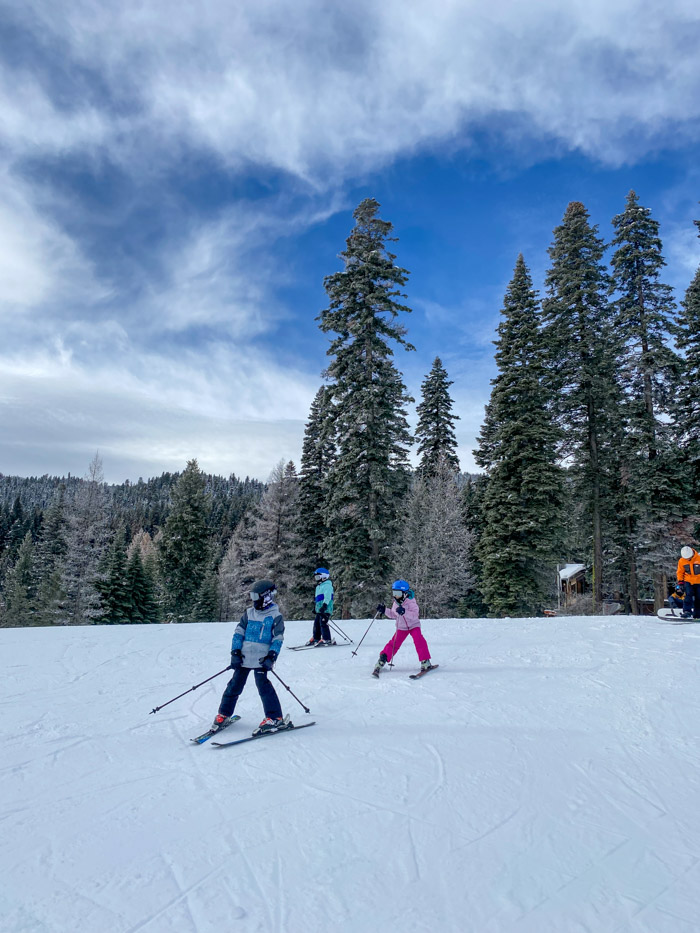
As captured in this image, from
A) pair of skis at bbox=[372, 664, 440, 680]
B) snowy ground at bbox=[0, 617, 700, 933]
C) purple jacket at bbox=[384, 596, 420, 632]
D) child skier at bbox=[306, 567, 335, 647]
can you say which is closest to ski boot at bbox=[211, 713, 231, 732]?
snowy ground at bbox=[0, 617, 700, 933]

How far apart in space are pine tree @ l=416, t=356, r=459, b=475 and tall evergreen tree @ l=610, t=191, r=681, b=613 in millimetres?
13710

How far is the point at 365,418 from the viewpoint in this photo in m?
17.9

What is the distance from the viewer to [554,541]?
19.0 m

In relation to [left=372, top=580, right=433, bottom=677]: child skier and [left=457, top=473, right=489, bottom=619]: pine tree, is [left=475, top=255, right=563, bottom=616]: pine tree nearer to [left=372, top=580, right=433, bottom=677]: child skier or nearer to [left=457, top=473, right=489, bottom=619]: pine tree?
[left=457, top=473, right=489, bottom=619]: pine tree

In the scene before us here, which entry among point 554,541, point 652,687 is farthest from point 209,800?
point 554,541

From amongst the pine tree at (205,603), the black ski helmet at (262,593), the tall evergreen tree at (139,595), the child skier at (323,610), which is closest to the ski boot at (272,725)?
the black ski helmet at (262,593)

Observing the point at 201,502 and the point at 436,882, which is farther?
the point at 201,502

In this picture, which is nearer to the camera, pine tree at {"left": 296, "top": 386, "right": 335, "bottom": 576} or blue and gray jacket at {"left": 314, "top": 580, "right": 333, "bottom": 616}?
blue and gray jacket at {"left": 314, "top": 580, "right": 333, "bottom": 616}

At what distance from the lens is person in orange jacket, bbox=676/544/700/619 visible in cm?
1134

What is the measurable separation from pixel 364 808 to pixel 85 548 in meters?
26.5

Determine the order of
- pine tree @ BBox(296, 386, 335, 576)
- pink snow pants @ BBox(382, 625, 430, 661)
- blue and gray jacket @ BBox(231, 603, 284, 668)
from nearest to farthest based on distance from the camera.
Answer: blue and gray jacket @ BBox(231, 603, 284, 668)
pink snow pants @ BBox(382, 625, 430, 661)
pine tree @ BBox(296, 386, 335, 576)

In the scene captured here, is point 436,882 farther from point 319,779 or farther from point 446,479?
point 446,479

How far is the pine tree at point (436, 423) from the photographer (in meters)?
33.9

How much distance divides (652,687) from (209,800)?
623cm
